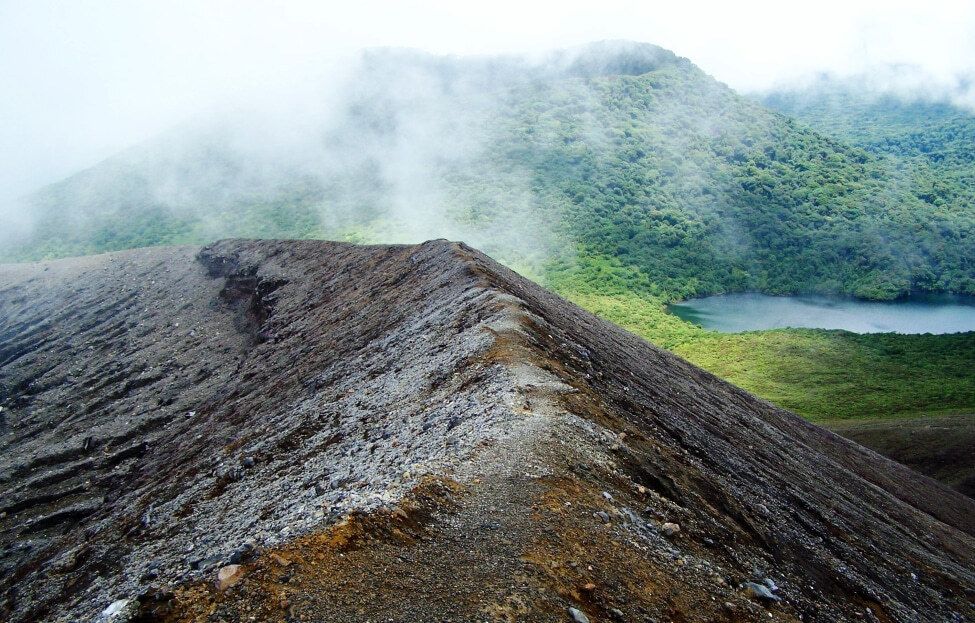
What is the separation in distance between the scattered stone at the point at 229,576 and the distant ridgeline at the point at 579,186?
93149 millimetres

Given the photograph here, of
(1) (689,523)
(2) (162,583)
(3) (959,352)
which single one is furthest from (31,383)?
(3) (959,352)

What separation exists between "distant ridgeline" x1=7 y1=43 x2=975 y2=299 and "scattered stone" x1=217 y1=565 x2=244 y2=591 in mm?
93149

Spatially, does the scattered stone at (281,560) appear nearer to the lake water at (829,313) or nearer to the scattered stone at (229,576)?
the scattered stone at (229,576)

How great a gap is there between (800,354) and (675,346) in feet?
48.3

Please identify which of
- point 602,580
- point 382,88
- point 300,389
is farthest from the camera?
point 382,88

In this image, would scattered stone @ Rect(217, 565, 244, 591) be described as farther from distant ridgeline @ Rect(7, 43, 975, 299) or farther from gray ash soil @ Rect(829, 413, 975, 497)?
distant ridgeline @ Rect(7, 43, 975, 299)

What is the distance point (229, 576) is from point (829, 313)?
110 metres

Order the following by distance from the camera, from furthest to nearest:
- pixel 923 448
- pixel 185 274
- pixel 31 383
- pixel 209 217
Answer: pixel 209 217, pixel 185 274, pixel 923 448, pixel 31 383

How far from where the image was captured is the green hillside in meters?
106

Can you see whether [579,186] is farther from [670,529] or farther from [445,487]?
[445,487]

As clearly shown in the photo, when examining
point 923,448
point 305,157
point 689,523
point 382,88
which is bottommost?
point 923,448

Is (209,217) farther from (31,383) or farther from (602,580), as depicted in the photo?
(602,580)

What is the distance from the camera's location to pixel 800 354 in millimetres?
76312

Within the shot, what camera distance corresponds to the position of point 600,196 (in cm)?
12850
